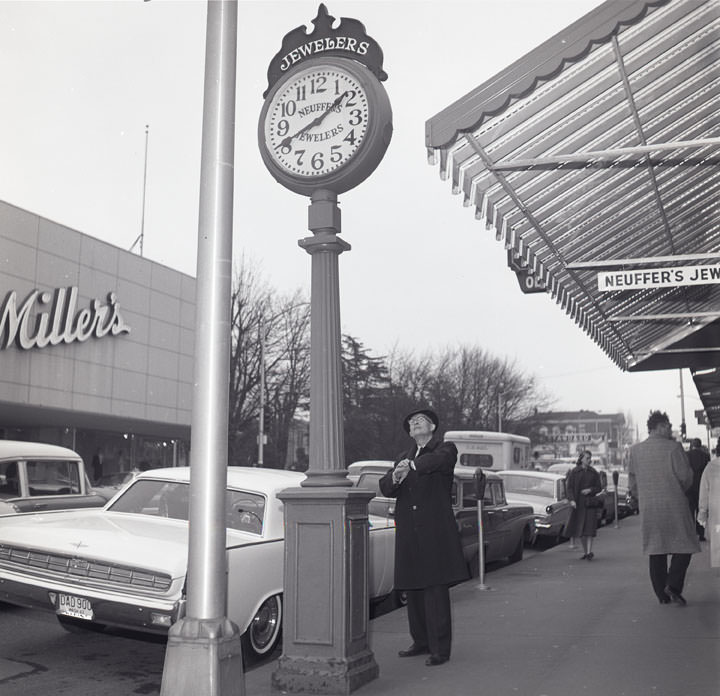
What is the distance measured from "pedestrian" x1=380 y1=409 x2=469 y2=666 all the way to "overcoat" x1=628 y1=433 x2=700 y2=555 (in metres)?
2.93

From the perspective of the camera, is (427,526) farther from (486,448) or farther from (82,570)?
(486,448)

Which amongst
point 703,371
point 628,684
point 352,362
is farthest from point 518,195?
point 352,362

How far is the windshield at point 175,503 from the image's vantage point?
7.69 m

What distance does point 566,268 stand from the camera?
1045cm

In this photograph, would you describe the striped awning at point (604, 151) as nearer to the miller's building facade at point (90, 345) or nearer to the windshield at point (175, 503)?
the windshield at point (175, 503)

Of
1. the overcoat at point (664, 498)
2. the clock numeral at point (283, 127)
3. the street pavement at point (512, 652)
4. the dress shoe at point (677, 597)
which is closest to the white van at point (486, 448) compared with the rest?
the street pavement at point (512, 652)

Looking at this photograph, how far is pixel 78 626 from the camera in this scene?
805cm

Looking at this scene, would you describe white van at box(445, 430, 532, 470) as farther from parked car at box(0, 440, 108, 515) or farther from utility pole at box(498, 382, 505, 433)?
utility pole at box(498, 382, 505, 433)

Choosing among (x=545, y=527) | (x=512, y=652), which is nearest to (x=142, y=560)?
(x=512, y=652)

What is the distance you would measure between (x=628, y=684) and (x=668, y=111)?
4820mm

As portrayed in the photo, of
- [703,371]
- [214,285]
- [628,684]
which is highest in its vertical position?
[703,371]

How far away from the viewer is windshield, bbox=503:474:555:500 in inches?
760

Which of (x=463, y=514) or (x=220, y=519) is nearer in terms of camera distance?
(x=220, y=519)

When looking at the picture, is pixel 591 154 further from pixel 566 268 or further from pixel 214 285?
pixel 214 285
